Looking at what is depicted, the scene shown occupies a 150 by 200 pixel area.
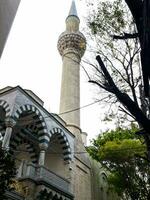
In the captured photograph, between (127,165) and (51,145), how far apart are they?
4936 mm

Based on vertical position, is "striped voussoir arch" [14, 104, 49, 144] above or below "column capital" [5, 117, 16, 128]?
above

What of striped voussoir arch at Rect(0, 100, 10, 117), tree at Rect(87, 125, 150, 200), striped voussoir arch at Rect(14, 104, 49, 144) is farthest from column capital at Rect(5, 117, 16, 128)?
tree at Rect(87, 125, 150, 200)

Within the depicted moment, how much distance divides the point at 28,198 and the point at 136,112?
11.3m

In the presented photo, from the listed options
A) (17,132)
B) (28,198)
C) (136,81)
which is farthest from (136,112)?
(17,132)

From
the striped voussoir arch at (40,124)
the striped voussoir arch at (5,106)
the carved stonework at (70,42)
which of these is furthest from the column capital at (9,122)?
the carved stonework at (70,42)

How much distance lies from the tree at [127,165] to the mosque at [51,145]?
6.66 feet

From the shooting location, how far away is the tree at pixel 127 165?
15562 mm

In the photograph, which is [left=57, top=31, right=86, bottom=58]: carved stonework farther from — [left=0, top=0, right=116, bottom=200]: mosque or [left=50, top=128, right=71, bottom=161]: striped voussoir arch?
[left=50, top=128, right=71, bottom=161]: striped voussoir arch

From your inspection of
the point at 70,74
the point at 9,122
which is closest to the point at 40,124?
the point at 9,122

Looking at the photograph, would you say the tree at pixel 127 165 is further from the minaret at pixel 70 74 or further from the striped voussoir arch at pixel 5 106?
the striped voussoir arch at pixel 5 106

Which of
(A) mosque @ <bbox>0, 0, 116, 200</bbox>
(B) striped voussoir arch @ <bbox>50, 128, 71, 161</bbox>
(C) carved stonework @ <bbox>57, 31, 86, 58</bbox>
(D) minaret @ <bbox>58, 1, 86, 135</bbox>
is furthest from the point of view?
(C) carved stonework @ <bbox>57, 31, 86, 58</bbox>

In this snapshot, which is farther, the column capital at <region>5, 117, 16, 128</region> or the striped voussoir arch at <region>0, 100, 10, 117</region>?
the striped voussoir arch at <region>0, 100, 10, 117</region>

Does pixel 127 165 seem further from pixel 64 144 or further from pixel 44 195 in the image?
pixel 44 195

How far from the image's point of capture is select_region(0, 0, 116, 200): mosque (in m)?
13.5
